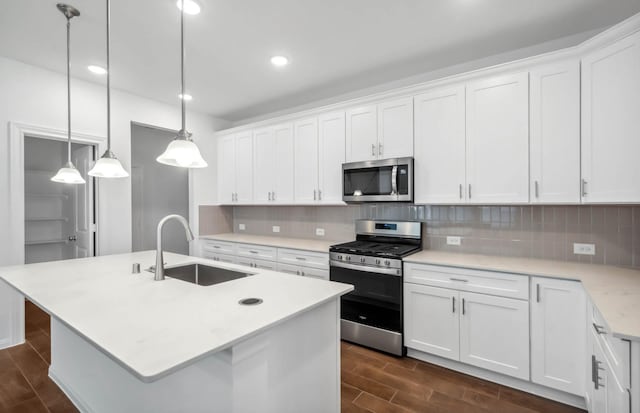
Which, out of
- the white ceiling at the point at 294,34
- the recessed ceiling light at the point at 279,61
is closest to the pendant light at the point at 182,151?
the white ceiling at the point at 294,34

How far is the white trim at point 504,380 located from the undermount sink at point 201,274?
5.58ft

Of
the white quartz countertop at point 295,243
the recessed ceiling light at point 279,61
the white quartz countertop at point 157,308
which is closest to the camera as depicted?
the white quartz countertop at point 157,308

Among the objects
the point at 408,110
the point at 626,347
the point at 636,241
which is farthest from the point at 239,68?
the point at 636,241

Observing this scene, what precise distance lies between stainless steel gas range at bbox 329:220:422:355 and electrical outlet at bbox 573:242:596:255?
46.6 inches

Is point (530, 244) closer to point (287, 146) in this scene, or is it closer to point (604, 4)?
point (604, 4)

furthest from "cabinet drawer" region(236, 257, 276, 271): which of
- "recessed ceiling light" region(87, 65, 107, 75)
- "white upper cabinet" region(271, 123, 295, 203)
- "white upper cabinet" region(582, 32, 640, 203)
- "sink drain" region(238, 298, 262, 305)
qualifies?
"white upper cabinet" region(582, 32, 640, 203)

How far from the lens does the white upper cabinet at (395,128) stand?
2870 millimetres

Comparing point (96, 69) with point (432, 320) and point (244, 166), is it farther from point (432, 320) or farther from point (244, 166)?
point (432, 320)

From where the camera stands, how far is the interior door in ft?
11.2

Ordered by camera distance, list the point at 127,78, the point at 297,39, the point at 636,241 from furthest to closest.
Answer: the point at 127,78 → the point at 297,39 → the point at 636,241

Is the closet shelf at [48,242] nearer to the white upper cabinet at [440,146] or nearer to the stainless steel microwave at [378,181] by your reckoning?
the stainless steel microwave at [378,181]

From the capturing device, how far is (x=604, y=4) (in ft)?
6.65

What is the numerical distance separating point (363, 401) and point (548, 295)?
1.43 m

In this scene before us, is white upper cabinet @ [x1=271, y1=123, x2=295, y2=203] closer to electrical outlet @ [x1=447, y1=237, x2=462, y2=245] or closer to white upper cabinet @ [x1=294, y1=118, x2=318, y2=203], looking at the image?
white upper cabinet @ [x1=294, y1=118, x2=318, y2=203]
